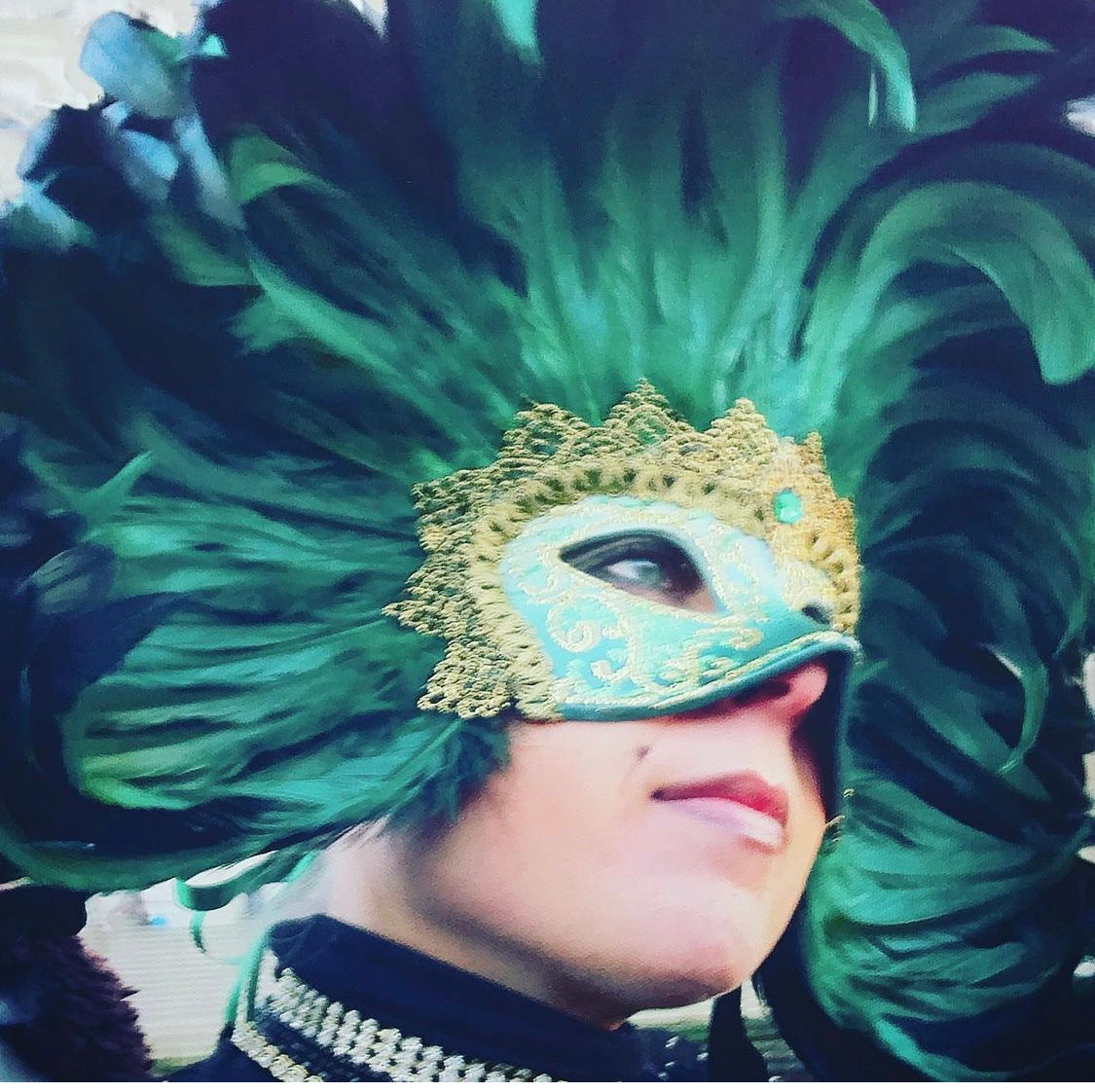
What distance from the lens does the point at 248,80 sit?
96 centimetres

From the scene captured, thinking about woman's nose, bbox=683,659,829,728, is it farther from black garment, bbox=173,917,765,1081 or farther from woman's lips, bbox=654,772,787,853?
black garment, bbox=173,917,765,1081

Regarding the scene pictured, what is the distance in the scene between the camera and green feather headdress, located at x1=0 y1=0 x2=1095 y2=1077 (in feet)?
3.16

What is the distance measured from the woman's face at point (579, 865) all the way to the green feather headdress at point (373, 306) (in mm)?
53

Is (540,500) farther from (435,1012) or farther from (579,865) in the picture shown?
(435,1012)

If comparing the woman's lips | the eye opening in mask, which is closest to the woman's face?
the woman's lips

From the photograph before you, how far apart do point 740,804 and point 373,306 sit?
0.59 m

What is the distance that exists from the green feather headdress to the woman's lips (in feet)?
0.47

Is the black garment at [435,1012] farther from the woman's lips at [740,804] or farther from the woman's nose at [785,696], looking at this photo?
the woman's nose at [785,696]

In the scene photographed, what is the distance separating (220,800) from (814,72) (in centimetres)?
90

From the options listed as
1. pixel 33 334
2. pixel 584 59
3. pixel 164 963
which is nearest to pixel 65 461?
pixel 33 334

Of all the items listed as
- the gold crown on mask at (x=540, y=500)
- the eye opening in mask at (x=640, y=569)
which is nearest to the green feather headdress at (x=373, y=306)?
the gold crown on mask at (x=540, y=500)

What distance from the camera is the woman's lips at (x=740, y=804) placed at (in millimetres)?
978

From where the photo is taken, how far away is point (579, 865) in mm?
967

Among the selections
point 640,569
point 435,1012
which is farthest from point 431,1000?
point 640,569
